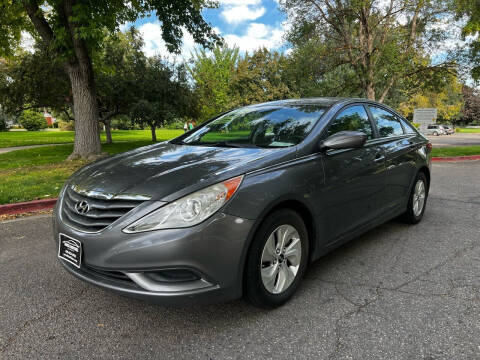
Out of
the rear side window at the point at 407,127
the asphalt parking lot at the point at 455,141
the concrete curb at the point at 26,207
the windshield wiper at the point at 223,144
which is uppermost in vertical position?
the rear side window at the point at 407,127

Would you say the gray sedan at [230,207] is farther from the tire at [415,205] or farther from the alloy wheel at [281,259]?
the tire at [415,205]

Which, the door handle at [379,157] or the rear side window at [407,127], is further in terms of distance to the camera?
the rear side window at [407,127]

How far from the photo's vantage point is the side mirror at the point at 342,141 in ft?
9.20

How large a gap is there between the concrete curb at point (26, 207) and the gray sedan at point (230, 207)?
3.41 metres

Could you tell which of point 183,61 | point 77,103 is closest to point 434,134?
point 183,61

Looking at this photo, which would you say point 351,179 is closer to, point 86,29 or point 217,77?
point 86,29

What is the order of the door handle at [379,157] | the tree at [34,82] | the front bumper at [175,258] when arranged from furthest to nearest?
the tree at [34,82]
the door handle at [379,157]
the front bumper at [175,258]

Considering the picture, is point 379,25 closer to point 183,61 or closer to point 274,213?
point 183,61

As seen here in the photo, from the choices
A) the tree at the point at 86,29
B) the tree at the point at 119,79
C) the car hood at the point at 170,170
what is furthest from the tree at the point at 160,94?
the car hood at the point at 170,170

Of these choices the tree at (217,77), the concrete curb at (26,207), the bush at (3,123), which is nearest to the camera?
the concrete curb at (26,207)

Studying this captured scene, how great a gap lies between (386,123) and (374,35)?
13962 millimetres

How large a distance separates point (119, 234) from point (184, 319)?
0.83 meters

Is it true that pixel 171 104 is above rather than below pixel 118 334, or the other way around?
above

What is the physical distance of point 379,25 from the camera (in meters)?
15.7
